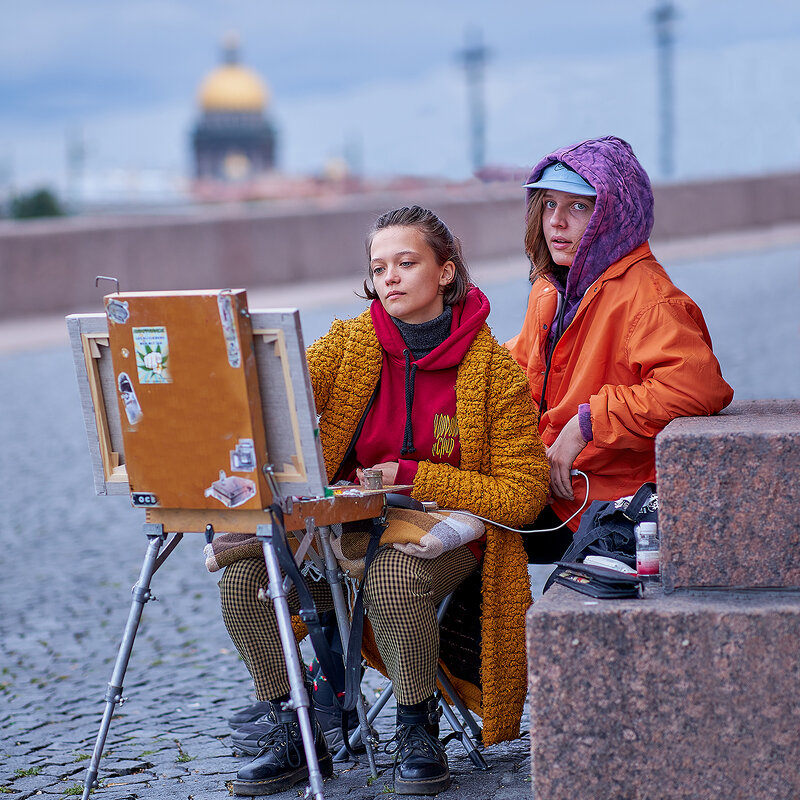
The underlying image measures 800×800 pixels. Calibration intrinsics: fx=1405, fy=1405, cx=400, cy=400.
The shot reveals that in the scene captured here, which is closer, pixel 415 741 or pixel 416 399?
pixel 415 741

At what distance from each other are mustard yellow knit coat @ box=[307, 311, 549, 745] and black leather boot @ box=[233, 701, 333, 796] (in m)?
0.46

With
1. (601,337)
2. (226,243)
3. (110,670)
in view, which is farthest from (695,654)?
(226,243)

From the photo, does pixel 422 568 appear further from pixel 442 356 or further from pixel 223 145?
pixel 223 145

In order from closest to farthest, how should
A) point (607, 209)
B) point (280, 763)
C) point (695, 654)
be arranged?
point (695, 654)
point (280, 763)
point (607, 209)

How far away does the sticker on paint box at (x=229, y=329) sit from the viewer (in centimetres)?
275

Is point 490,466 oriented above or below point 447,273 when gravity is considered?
below

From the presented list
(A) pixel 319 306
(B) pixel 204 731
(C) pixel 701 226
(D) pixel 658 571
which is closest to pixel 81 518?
(B) pixel 204 731

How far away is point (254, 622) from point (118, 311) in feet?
2.81

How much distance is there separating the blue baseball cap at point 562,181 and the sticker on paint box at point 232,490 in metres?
1.32

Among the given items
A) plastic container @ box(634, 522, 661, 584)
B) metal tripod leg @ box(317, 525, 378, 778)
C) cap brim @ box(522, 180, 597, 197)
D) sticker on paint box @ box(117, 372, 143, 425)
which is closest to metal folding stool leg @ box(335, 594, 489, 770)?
metal tripod leg @ box(317, 525, 378, 778)

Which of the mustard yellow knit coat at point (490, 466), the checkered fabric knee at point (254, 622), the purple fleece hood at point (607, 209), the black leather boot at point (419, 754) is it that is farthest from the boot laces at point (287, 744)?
the purple fleece hood at point (607, 209)

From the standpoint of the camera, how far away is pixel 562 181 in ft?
12.2

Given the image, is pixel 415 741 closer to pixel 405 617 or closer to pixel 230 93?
pixel 405 617

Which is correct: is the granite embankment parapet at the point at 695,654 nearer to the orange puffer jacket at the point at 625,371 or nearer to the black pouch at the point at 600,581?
the black pouch at the point at 600,581
